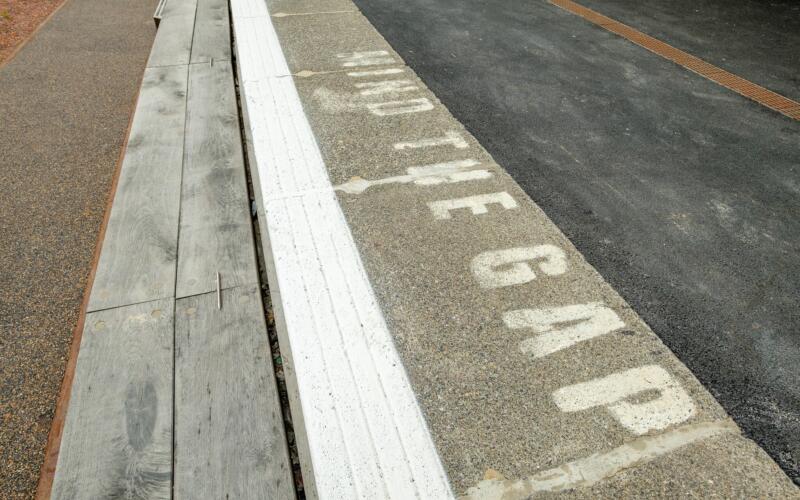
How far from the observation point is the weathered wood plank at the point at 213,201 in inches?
106

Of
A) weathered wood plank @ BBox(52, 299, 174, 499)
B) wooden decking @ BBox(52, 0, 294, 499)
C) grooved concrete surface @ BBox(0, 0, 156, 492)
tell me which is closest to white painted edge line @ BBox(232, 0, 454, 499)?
wooden decking @ BBox(52, 0, 294, 499)

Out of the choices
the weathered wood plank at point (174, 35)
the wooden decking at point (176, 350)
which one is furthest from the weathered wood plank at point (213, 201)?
the weathered wood plank at point (174, 35)

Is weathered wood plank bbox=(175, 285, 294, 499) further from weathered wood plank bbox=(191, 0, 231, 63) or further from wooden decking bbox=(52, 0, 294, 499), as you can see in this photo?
weathered wood plank bbox=(191, 0, 231, 63)

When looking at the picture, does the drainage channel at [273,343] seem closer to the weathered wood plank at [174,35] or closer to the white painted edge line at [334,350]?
the white painted edge line at [334,350]

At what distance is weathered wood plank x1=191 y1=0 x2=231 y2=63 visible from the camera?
5267 mm

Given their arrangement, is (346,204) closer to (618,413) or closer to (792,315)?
(618,413)

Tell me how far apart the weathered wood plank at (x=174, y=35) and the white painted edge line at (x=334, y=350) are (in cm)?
187

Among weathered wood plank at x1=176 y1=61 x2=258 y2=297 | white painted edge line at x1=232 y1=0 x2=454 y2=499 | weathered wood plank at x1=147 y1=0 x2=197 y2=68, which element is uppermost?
weathered wood plank at x1=147 y1=0 x2=197 y2=68

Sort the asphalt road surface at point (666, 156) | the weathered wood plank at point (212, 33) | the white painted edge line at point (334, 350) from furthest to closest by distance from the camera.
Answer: the weathered wood plank at point (212, 33) → the asphalt road surface at point (666, 156) → the white painted edge line at point (334, 350)

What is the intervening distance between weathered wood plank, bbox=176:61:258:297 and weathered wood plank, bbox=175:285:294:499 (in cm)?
19

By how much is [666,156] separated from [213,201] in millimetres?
3341

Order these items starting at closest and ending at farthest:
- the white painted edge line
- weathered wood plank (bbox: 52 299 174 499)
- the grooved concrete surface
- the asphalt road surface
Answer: weathered wood plank (bbox: 52 299 174 499) < the white painted edge line < the grooved concrete surface < the asphalt road surface

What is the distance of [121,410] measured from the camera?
6.65ft

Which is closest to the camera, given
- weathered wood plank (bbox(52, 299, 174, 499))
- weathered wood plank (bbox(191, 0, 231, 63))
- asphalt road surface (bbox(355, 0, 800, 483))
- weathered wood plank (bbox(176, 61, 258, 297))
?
weathered wood plank (bbox(52, 299, 174, 499))
